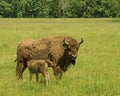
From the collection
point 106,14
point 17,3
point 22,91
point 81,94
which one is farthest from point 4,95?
point 17,3

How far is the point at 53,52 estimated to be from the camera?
11867 millimetres

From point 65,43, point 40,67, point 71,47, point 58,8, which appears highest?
point 65,43

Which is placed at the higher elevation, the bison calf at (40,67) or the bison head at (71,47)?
the bison head at (71,47)

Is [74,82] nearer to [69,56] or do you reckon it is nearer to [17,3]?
[69,56]

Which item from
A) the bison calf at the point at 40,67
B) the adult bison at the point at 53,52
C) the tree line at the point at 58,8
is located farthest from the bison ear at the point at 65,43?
the tree line at the point at 58,8

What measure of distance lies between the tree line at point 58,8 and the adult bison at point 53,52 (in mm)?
86127

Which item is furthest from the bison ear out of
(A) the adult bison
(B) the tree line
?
(B) the tree line

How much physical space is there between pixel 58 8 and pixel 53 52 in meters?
93.2

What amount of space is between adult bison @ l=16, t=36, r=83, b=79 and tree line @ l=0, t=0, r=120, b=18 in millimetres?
86127

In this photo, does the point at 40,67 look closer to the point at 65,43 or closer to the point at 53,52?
the point at 53,52

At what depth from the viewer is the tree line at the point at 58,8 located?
100625mm

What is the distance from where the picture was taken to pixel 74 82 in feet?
35.0

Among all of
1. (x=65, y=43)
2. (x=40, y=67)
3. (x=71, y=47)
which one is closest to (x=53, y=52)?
(x=65, y=43)

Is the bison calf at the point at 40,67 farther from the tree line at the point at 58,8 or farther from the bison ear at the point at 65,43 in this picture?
the tree line at the point at 58,8
